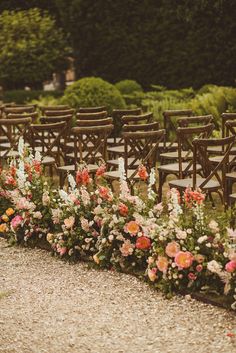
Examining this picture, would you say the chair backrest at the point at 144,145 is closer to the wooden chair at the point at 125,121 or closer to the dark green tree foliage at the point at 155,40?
the wooden chair at the point at 125,121

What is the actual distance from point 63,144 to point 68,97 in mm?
4008

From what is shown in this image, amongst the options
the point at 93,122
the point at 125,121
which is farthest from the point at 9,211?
the point at 125,121

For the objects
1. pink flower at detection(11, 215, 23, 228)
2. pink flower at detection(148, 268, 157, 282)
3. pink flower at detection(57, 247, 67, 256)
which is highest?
pink flower at detection(11, 215, 23, 228)


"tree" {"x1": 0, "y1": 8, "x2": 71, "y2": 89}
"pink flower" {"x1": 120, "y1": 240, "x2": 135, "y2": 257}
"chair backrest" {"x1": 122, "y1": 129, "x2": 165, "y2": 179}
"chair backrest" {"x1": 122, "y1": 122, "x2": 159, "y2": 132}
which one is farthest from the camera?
"tree" {"x1": 0, "y1": 8, "x2": 71, "y2": 89}

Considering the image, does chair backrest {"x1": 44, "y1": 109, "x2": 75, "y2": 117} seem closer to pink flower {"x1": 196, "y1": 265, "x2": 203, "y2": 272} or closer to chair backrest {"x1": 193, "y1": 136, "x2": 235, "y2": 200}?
chair backrest {"x1": 193, "y1": 136, "x2": 235, "y2": 200}

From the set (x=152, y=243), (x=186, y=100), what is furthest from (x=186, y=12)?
(x=152, y=243)

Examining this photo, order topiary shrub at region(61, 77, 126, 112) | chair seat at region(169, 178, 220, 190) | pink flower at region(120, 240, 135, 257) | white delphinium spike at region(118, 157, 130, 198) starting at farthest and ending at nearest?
1. topiary shrub at region(61, 77, 126, 112)
2. chair seat at region(169, 178, 220, 190)
3. white delphinium spike at region(118, 157, 130, 198)
4. pink flower at region(120, 240, 135, 257)

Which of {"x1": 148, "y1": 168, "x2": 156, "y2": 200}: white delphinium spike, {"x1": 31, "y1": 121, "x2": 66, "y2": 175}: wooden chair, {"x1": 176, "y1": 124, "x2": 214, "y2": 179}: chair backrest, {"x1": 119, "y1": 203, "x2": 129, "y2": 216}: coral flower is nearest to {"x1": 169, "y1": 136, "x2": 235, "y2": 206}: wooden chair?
{"x1": 176, "y1": 124, "x2": 214, "y2": 179}: chair backrest

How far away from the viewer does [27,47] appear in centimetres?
2078

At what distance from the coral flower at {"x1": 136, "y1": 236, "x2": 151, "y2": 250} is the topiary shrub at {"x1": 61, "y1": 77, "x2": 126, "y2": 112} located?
7.84 m

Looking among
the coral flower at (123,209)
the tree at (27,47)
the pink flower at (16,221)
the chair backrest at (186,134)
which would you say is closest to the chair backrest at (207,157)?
the chair backrest at (186,134)

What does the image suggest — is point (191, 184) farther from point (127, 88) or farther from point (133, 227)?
point (127, 88)

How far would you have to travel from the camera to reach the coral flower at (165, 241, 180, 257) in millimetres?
5984

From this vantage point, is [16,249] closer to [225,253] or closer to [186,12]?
[225,253]
